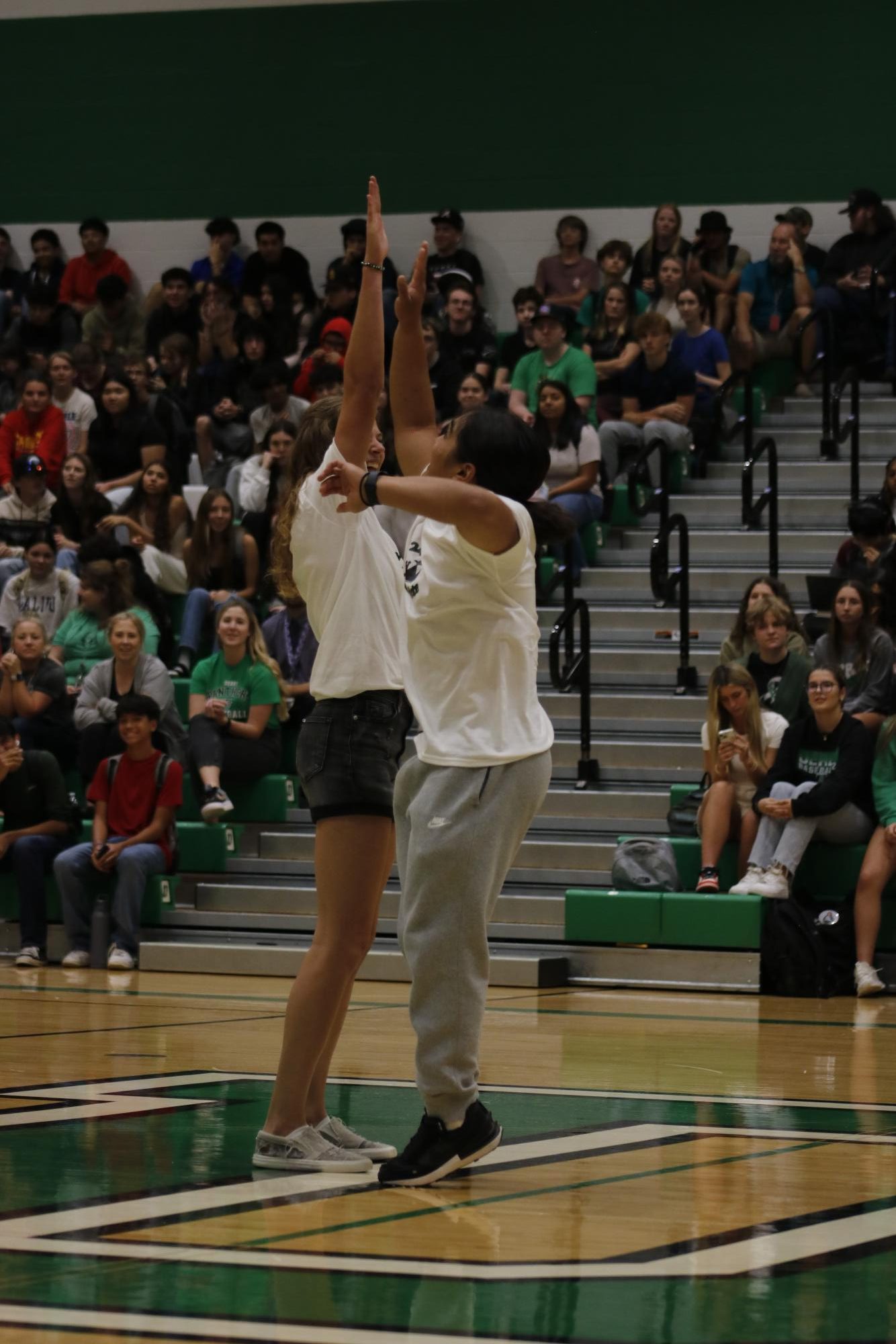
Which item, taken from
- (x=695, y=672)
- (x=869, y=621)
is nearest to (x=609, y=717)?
(x=695, y=672)

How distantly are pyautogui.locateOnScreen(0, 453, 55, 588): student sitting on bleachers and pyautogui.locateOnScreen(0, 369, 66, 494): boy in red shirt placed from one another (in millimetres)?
478

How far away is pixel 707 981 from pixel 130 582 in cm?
449

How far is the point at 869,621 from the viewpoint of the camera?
10.0 m

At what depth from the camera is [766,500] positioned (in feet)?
41.1

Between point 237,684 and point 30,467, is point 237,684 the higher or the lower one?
the lower one

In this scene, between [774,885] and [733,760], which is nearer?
[774,885]

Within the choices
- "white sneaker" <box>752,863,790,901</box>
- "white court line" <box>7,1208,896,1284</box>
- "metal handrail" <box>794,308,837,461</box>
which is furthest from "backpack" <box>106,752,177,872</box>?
"white court line" <box>7,1208,896,1284</box>

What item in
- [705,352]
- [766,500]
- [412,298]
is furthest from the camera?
[705,352]

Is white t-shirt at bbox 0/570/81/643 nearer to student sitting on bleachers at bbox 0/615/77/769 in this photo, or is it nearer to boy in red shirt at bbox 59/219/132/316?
student sitting on bleachers at bbox 0/615/77/769

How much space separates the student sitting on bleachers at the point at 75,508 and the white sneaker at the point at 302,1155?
855 centimetres

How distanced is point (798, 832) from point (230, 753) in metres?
3.17

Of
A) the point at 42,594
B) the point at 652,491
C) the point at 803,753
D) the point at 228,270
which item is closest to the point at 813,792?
the point at 803,753

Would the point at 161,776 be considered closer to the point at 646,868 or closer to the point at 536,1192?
the point at 646,868

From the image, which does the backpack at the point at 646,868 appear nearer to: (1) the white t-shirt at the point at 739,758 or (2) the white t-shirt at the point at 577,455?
(1) the white t-shirt at the point at 739,758
